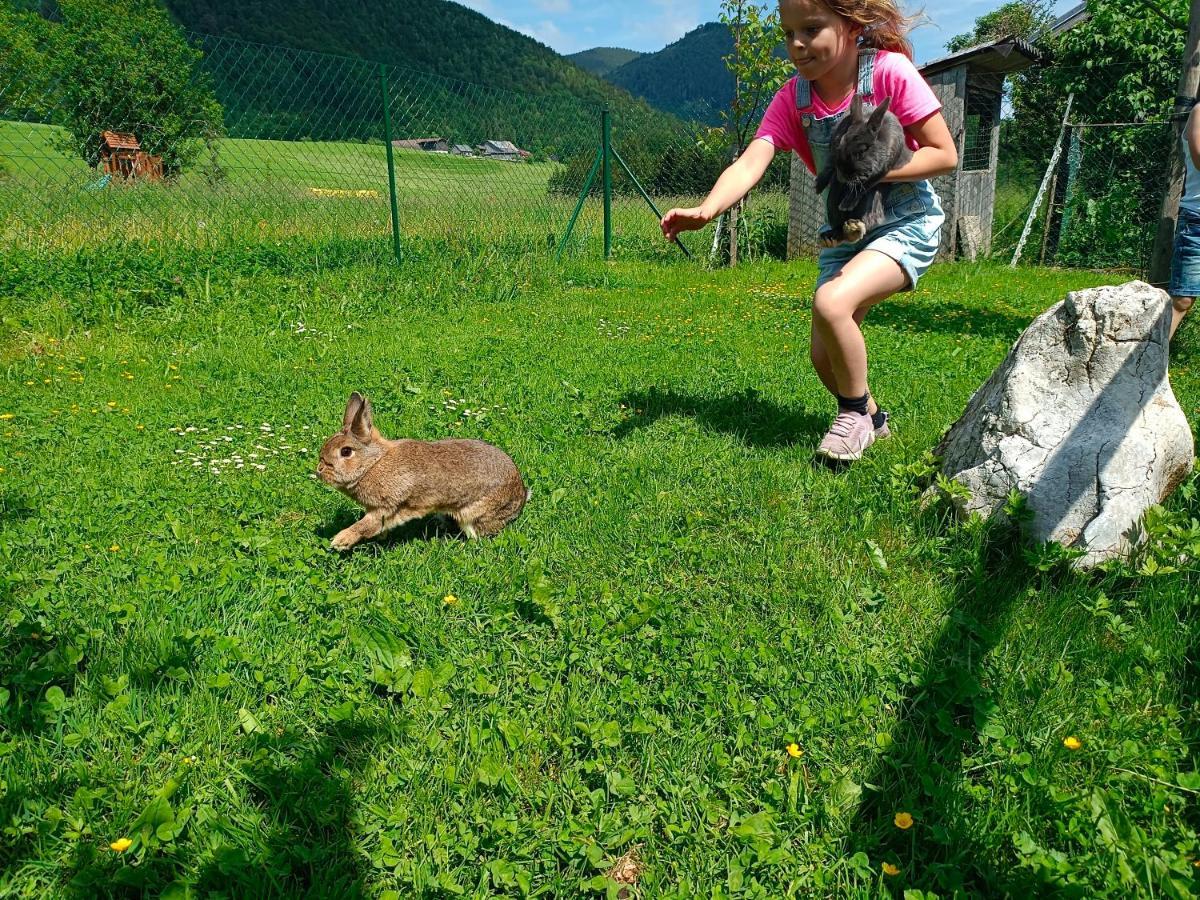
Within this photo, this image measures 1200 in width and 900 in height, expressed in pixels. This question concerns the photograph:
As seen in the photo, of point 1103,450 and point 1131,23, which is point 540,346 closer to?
point 1103,450

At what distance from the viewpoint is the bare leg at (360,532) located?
144 inches

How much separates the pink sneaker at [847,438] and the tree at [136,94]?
8.24m

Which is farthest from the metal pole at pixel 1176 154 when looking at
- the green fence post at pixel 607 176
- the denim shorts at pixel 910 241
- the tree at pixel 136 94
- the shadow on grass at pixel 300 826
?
the tree at pixel 136 94

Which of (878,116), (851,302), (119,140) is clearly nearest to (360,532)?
(851,302)

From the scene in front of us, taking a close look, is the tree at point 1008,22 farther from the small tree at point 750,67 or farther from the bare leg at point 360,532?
the bare leg at point 360,532

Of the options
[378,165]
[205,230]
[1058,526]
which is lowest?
[1058,526]

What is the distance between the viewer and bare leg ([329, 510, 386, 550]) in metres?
3.65

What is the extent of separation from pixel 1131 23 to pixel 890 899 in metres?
17.8

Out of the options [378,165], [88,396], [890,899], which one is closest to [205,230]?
[378,165]

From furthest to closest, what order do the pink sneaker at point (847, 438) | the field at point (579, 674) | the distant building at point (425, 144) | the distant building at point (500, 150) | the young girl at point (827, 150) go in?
the distant building at point (500, 150)
the distant building at point (425, 144)
the pink sneaker at point (847, 438)
the young girl at point (827, 150)
the field at point (579, 674)

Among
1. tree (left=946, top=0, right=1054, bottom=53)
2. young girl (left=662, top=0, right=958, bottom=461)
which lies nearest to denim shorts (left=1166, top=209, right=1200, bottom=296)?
young girl (left=662, top=0, right=958, bottom=461)

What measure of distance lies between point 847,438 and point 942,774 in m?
2.29

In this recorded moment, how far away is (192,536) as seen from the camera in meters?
3.68

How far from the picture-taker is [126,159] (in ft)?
28.5
